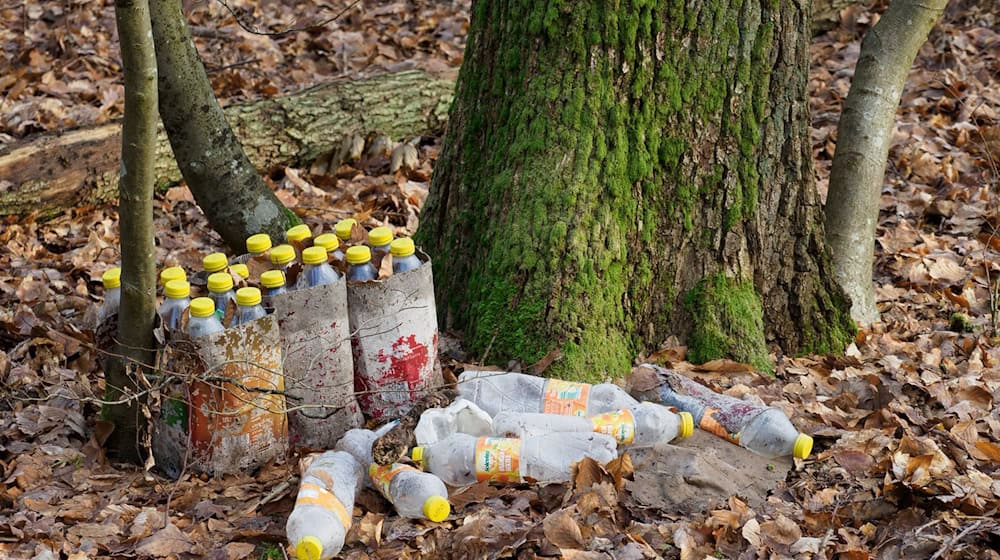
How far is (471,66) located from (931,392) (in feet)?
7.44

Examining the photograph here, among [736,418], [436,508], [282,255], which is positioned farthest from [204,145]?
[736,418]

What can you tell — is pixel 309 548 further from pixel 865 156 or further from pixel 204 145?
pixel 865 156

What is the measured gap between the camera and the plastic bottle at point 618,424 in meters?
3.25

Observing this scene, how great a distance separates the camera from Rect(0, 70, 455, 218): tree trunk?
557 cm

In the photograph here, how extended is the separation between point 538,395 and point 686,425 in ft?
1.74

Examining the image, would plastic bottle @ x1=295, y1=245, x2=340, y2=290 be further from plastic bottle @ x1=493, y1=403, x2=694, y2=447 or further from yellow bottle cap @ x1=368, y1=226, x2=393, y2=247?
plastic bottle @ x1=493, y1=403, x2=694, y2=447

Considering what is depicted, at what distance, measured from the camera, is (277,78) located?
771 cm

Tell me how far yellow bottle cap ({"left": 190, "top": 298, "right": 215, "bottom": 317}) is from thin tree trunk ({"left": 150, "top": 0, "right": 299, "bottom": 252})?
1466mm

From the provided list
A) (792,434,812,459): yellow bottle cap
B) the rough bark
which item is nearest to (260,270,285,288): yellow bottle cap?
(792,434,812,459): yellow bottle cap

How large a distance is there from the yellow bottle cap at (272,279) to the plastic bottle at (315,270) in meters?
0.07

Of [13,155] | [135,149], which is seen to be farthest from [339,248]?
[13,155]

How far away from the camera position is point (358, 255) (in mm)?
3334

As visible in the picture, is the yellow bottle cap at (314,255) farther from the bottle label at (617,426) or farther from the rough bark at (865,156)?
the rough bark at (865,156)

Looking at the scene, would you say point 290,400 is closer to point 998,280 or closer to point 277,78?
point 998,280
